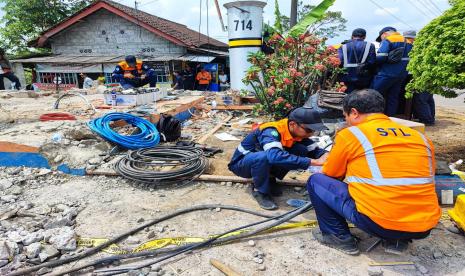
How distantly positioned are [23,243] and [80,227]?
480 mm

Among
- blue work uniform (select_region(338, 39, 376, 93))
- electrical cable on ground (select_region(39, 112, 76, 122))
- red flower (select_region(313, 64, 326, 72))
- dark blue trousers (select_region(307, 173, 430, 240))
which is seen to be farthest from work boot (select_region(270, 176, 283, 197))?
electrical cable on ground (select_region(39, 112, 76, 122))

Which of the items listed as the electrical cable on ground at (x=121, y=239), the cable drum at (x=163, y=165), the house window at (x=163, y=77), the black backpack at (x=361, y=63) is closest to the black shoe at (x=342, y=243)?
the electrical cable on ground at (x=121, y=239)

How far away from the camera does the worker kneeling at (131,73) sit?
901 cm

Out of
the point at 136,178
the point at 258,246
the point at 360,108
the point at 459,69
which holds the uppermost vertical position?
the point at 459,69

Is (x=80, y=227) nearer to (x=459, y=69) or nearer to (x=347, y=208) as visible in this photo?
(x=347, y=208)

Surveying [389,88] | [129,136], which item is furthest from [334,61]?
[129,136]

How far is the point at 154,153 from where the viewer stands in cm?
470

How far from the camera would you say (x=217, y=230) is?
10.0ft

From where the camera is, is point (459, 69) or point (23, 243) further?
point (459, 69)

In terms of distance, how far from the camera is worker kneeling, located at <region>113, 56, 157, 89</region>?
355 inches

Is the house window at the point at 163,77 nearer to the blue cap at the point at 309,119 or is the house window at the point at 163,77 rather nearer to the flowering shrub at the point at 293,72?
the flowering shrub at the point at 293,72

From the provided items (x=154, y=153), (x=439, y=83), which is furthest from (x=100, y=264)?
(x=439, y=83)

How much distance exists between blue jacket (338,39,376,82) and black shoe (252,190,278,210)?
3.69m

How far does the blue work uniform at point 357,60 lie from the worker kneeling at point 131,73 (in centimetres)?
557
